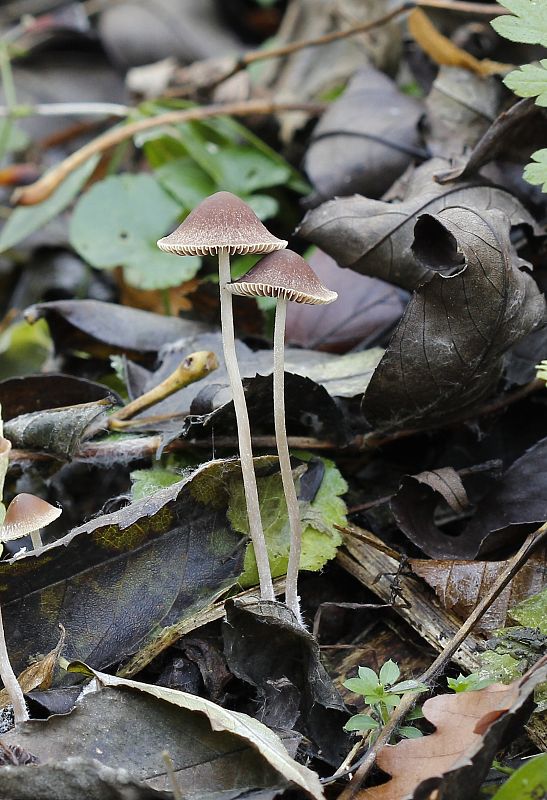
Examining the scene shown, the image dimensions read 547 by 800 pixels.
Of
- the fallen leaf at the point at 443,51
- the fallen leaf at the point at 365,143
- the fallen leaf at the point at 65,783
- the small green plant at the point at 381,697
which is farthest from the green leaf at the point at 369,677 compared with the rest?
the fallen leaf at the point at 443,51

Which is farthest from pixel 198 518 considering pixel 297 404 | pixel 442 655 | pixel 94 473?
pixel 94 473

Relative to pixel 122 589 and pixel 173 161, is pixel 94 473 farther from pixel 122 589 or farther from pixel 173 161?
pixel 173 161

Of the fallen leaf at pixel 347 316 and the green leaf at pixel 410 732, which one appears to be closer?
the green leaf at pixel 410 732

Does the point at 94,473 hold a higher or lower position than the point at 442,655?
lower

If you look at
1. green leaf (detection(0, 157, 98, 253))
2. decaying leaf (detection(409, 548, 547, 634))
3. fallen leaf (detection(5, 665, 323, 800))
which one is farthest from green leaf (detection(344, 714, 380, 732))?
green leaf (detection(0, 157, 98, 253))

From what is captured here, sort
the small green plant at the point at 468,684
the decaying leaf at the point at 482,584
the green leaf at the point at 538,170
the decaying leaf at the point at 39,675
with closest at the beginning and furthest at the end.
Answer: the small green plant at the point at 468,684 → the decaying leaf at the point at 39,675 → the decaying leaf at the point at 482,584 → the green leaf at the point at 538,170

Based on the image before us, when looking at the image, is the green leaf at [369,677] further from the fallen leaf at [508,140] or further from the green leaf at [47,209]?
the green leaf at [47,209]

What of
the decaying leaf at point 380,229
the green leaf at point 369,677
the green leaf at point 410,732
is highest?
the decaying leaf at point 380,229
